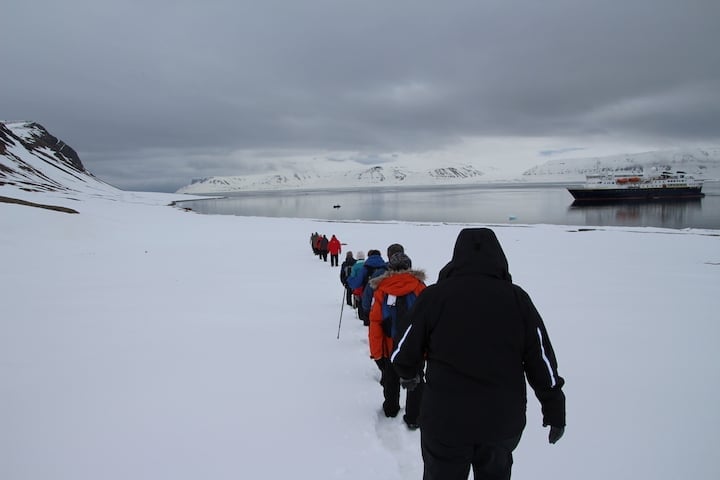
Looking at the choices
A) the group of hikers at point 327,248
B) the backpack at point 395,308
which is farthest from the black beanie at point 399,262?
the group of hikers at point 327,248

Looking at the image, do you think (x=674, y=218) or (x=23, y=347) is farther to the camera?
(x=674, y=218)

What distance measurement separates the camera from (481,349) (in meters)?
2.16

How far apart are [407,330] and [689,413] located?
4276mm

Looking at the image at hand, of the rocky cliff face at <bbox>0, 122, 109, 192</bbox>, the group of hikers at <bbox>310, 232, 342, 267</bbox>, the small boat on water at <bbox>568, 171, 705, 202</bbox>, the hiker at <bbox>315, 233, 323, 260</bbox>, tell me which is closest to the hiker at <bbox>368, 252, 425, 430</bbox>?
the group of hikers at <bbox>310, 232, 342, 267</bbox>

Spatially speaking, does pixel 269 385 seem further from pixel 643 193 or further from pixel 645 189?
pixel 645 189

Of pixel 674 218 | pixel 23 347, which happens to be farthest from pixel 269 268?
pixel 674 218

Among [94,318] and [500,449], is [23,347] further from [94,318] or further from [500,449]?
[500,449]

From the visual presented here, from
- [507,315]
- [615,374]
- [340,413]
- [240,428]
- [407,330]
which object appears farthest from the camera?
[615,374]

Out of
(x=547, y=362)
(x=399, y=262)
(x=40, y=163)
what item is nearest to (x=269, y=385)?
(x=399, y=262)

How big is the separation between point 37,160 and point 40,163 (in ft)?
10.8

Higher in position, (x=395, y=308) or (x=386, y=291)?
(x=386, y=291)

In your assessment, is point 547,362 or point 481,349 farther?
point 547,362

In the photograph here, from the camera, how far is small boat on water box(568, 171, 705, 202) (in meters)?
73.7

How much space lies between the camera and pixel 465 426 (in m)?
2.24
